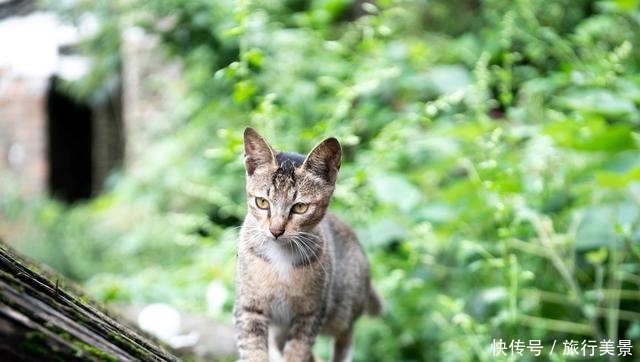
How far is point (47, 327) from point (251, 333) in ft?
4.90

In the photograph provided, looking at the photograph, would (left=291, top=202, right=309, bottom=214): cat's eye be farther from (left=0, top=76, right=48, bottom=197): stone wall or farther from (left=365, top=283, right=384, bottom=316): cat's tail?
(left=0, top=76, right=48, bottom=197): stone wall

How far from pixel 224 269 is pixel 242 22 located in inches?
97.2

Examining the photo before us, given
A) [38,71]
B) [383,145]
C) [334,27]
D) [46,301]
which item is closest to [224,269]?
[383,145]

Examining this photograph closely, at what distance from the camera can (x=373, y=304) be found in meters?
4.30

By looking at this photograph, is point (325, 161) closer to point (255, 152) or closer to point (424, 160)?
point (255, 152)

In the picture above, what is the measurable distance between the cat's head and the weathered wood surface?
1091 mm

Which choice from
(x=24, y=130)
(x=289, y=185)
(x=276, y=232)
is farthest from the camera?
(x=24, y=130)

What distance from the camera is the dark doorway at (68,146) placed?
14750 millimetres

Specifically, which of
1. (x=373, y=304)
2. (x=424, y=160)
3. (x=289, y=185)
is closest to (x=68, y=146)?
(x=424, y=160)

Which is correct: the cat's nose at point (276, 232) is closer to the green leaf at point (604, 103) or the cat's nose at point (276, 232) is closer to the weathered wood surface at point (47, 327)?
the weathered wood surface at point (47, 327)

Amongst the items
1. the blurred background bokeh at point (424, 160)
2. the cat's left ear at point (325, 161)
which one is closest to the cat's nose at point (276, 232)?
the cat's left ear at point (325, 161)

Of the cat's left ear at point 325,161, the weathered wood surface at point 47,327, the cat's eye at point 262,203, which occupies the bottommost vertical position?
the weathered wood surface at point 47,327

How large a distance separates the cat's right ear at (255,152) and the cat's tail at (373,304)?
1.10 m

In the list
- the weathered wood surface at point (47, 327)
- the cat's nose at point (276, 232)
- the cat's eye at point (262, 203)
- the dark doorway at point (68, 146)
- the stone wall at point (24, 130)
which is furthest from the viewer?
the dark doorway at point (68, 146)
